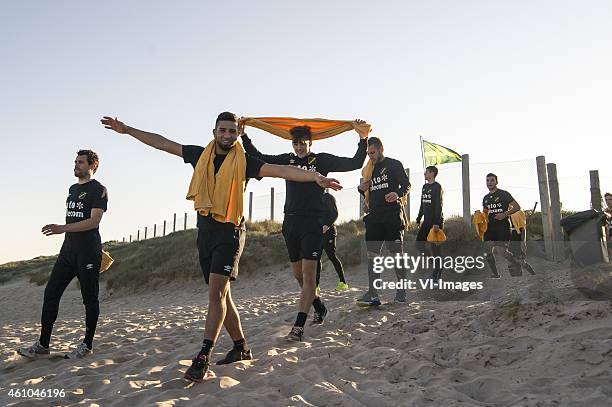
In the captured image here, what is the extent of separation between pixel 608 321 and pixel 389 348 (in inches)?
67.2

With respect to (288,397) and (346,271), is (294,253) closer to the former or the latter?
(288,397)

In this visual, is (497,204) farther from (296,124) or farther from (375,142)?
(296,124)

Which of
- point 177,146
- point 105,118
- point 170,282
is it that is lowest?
point 170,282

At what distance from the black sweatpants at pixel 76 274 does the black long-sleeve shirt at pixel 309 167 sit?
187cm

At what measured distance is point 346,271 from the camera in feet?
42.7

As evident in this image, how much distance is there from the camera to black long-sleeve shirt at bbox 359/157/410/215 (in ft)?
18.8

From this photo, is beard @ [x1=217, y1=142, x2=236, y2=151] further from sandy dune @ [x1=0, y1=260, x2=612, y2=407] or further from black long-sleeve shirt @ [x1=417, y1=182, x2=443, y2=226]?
black long-sleeve shirt @ [x1=417, y1=182, x2=443, y2=226]

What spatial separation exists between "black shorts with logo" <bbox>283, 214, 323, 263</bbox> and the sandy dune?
86 cm

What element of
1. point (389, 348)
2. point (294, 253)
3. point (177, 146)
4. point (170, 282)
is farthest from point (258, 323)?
point (170, 282)

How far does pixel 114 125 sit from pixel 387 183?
334 cm

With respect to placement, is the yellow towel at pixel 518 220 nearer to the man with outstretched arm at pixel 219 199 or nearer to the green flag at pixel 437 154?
the green flag at pixel 437 154

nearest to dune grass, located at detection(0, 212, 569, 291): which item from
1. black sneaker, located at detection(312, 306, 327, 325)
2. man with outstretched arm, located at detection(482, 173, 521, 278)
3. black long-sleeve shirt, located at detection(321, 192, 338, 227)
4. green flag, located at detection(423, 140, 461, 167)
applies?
green flag, located at detection(423, 140, 461, 167)

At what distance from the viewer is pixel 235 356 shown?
367cm

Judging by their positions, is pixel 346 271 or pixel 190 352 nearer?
pixel 190 352
